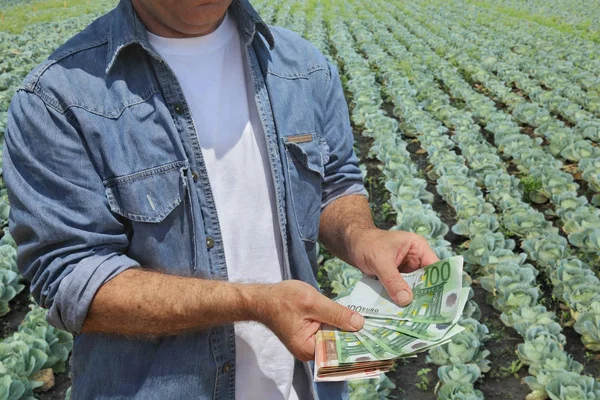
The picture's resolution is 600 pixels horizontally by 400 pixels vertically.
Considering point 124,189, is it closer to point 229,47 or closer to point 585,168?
point 229,47

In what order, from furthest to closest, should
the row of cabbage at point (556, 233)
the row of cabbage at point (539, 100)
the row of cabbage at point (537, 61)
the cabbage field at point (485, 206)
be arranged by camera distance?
the row of cabbage at point (537, 61), the row of cabbage at point (539, 100), the row of cabbage at point (556, 233), the cabbage field at point (485, 206)

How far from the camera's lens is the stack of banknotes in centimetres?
159

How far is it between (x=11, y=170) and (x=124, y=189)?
0.85 feet

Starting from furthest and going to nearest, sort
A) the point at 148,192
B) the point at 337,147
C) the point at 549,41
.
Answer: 1. the point at 549,41
2. the point at 337,147
3. the point at 148,192

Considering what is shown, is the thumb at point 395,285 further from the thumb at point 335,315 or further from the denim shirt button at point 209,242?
the denim shirt button at point 209,242

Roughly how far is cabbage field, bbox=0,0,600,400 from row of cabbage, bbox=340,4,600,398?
0.4 inches

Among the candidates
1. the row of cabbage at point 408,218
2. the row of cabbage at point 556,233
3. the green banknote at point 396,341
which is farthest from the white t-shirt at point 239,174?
the row of cabbage at point 556,233

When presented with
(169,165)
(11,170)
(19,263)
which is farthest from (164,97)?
(19,263)

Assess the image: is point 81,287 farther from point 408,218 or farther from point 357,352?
point 408,218

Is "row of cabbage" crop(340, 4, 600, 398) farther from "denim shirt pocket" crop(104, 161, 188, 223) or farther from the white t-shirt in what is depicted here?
"denim shirt pocket" crop(104, 161, 188, 223)

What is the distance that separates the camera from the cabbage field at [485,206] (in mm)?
3643

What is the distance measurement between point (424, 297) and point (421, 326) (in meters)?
0.14

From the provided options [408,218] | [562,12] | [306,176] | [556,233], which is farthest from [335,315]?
[562,12]

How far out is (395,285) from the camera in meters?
1.89
